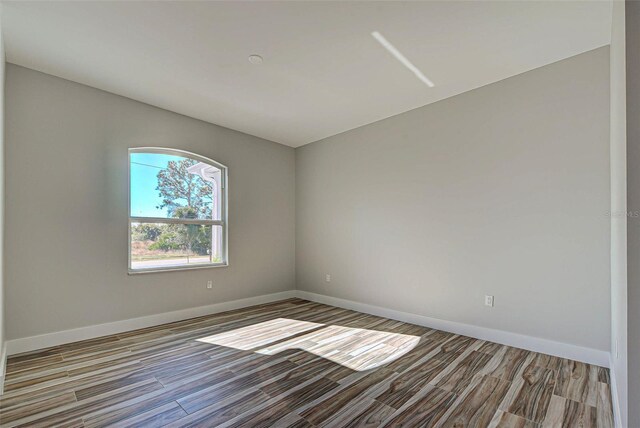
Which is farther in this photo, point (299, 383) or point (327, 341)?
point (327, 341)

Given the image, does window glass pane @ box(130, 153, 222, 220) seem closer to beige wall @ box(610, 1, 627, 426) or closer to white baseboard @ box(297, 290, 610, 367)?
white baseboard @ box(297, 290, 610, 367)

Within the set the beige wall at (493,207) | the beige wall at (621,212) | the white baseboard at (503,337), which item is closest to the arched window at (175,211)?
the beige wall at (493,207)

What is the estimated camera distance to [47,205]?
3082 mm

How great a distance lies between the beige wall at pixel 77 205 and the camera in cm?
294

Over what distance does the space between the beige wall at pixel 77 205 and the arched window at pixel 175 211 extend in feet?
0.43

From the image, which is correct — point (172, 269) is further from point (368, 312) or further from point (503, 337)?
point (503, 337)

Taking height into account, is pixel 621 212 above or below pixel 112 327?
above

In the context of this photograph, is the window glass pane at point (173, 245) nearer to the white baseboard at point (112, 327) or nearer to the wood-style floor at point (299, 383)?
the white baseboard at point (112, 327)

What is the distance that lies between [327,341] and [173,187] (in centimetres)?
279

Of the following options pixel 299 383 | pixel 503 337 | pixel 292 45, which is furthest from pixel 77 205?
pixel 503 337

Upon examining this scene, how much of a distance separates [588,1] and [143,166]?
4497 mm

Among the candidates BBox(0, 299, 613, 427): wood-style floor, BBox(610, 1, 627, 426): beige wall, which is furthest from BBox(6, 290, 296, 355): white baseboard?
BBox(610, 1, 627, 426): beige wall

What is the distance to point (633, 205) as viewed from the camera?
130 cm

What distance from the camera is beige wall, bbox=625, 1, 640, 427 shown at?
1257 mm
